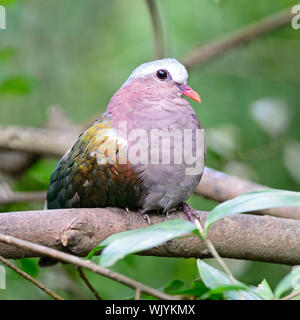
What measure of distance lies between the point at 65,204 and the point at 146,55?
7.31 ft

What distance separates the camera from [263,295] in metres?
1.17

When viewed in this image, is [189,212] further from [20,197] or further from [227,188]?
[20,197]

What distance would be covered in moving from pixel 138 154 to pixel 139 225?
26 cm

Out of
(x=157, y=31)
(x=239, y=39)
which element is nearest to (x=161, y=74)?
(x=157, y=31)

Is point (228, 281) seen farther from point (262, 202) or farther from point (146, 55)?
point (146, 55)

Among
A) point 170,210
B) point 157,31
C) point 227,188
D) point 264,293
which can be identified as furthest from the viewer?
point 157,31

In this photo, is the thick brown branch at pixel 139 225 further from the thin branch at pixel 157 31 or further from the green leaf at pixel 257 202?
the thin branch at pixel 157 31

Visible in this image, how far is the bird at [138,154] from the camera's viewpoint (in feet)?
6.12

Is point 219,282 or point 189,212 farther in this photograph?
point 189,212

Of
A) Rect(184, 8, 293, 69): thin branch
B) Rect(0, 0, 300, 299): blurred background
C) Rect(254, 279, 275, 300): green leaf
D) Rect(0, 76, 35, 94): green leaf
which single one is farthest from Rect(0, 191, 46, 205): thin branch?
Rect(254, 279, 275, 300): green leaf

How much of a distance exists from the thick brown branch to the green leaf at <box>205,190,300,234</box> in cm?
61

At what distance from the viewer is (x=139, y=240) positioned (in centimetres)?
102

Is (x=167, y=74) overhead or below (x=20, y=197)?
overhead

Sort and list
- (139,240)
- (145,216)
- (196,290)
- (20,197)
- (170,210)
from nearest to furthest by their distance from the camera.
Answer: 1. (139,240)
2. (196,290)
3. (145,216)
4. (170,210)
5. (20,197)
